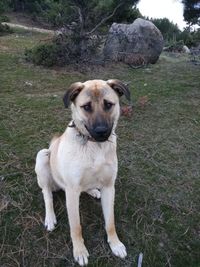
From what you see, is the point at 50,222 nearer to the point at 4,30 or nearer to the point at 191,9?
the point at 191,9

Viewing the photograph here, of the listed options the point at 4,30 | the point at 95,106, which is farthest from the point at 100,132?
the point at 4,30

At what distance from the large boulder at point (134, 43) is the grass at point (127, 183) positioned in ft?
8.00

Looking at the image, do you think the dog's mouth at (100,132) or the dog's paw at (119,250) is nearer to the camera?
the dog's mouth at (100,132)

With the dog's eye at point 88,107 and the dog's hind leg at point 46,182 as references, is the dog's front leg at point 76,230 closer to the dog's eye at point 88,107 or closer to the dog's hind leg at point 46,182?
the dog's hind leg at point 46,182

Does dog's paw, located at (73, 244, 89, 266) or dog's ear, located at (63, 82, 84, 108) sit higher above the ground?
dog's ear, located at (63, 82, 84, 108)

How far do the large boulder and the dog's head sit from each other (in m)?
5.93

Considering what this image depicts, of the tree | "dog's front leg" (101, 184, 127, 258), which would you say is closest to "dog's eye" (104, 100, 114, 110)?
"dog's front leg" (101, 184, 127, 258)

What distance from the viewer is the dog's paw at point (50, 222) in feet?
10.7

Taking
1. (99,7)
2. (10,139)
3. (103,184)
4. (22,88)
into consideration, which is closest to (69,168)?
(103,184)

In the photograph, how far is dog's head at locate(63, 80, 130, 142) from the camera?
107 inches

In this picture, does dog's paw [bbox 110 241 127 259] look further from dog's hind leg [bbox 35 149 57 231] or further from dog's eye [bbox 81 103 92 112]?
dog's eye [bbox 81 103 92 112]

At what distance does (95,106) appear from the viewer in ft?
9.11

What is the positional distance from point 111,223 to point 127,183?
78 centimetres

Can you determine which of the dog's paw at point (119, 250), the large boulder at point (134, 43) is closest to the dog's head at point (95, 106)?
the dog's paw at point (119, 250)
